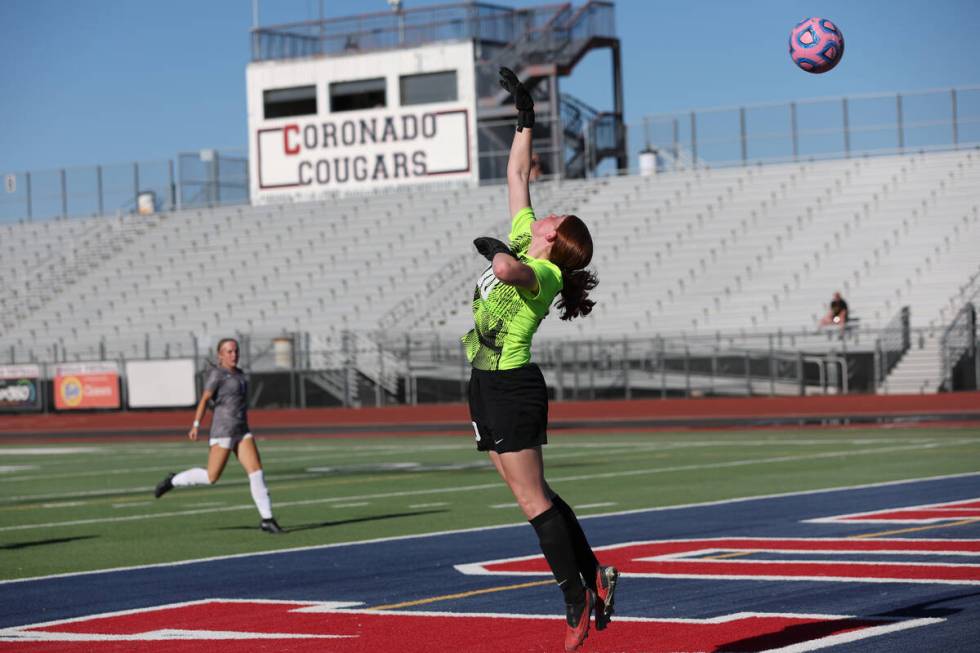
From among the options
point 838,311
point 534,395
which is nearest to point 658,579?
point 534,395

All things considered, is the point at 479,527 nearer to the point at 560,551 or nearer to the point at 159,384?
the point at 560,551

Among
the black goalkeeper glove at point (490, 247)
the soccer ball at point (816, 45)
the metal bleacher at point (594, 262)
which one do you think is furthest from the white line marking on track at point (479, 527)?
the metal bleacher at point (594, 262)

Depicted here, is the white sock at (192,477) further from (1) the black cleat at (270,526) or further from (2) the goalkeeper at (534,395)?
(2) the goalkeeper at (534,395)

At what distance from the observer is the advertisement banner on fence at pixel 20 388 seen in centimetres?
4562

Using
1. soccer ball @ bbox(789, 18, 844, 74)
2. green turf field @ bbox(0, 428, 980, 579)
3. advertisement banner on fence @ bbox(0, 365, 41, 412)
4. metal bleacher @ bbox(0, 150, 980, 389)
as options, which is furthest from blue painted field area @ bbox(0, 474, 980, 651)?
advertisement banner on fence @ bbox(0, 365, 41, 412)

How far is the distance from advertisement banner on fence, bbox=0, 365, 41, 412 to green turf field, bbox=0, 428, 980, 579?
13998mm

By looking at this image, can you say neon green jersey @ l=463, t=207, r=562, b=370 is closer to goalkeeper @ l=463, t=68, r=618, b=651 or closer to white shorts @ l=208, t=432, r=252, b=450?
goalkeeper @ l=463, t=68, r=618, b=651

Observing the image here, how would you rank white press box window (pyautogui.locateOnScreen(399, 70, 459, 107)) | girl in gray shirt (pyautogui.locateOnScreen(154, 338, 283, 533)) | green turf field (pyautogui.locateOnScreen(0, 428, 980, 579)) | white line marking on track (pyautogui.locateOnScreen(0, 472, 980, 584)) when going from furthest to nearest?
white press box window (pyautogui.locateOnScreen(399, 70, 459, 107)) → girl in gray shirt (pyautogui.locateOnScreen(154, 338, 283, 533)) → green turf field (pyautogui.locateOnScreen(0, 428, 980, 579)) → white line marking on track (pyautogui.locateOnScreen(0, 472, 980, 584))

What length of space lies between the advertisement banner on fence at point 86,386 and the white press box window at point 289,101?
16581 mm

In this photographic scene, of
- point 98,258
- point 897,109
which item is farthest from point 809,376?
point 98,258

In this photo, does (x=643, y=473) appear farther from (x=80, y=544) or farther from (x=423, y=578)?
(x=423, y=578)

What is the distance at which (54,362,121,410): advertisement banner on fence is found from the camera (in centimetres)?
4438

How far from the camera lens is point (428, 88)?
56219 millimetres

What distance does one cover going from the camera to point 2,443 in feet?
127
